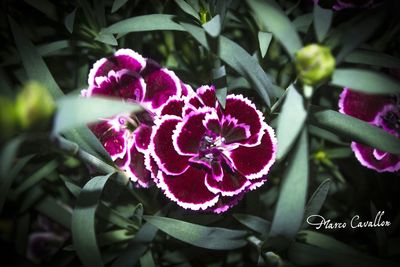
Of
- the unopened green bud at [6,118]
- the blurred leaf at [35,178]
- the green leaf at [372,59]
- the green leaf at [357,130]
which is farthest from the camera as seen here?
the blurred leaf at [35,178]

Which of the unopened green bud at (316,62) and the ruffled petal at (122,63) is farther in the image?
the ruffled petal at (122,63)

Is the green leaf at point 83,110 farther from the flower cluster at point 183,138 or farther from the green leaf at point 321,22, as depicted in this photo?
the green leaf at point 321,22

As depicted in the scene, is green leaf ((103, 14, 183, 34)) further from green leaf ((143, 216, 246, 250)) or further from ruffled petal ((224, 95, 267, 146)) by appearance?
green leaf ((143, 216, 246, 250))

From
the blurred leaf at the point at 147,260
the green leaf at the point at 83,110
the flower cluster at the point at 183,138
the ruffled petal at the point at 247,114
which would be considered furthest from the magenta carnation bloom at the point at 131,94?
the green leaf at the point at 83,110

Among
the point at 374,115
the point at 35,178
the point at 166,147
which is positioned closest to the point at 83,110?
the point at 166,147

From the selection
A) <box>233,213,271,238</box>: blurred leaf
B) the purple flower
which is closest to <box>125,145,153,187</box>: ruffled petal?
<box>233,213,271,238</box>: blurred leaf

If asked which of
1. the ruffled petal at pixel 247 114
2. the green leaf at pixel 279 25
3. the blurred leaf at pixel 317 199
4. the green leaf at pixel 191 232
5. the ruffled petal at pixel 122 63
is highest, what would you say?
the green leaf at pixel 279 25

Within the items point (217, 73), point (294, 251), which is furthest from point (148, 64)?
point (294, 251)
